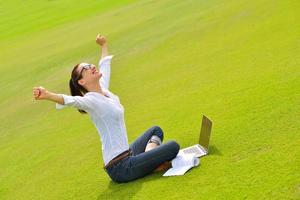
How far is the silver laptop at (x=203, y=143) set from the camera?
6125mm

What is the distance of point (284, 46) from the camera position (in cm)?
962

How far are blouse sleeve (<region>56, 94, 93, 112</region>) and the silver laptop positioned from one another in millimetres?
Answer: 1286

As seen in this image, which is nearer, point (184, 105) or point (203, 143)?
point (203, 143)

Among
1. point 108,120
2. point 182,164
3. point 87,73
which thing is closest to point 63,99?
point 87,73

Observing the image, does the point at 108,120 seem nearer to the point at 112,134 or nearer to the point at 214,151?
the point at 112,134

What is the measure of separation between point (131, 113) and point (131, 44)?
6208 mm

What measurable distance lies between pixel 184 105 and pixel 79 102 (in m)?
2.95

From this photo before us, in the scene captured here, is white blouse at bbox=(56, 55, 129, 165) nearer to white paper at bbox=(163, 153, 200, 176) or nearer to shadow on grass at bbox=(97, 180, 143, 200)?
shadow on grass at bbox=(97, 180, 143, 200)

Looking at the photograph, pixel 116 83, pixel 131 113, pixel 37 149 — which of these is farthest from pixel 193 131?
pixel 116 83

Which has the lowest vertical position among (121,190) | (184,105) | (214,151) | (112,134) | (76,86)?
(121,190)

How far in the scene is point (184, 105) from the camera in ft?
27.4

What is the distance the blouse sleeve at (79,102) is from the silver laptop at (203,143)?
1.29 m

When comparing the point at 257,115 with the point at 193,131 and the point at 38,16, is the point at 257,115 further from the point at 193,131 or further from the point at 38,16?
the point at 38,16

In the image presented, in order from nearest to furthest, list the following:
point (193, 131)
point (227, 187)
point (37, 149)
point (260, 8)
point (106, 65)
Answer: point (227, 187) < point (106, 65) < point (193, 131) < point (37, 149) < point (260, 8)
